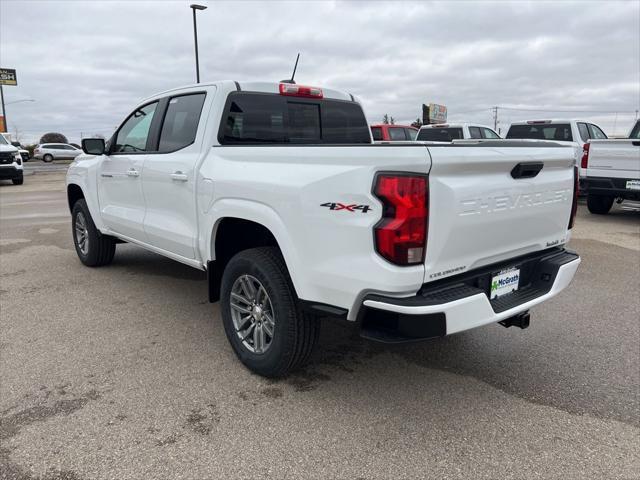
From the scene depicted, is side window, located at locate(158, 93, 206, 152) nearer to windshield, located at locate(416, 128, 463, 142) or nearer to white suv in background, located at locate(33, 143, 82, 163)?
windshield, located at locate(416, 128, 463, 142)

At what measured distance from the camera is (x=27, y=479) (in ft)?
7.76

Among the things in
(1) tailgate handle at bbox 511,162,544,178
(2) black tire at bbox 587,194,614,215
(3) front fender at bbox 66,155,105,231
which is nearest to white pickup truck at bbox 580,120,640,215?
(2) black tire at bbox 587,194,614,215

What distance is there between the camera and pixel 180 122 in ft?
13.5

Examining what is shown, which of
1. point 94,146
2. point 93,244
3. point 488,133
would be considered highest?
point 488,133

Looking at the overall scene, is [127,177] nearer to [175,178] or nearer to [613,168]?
[175,178]

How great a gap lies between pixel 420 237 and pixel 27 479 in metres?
2.11

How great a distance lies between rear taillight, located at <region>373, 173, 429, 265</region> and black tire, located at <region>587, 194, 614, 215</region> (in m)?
9.65

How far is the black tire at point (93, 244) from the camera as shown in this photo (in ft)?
19.1

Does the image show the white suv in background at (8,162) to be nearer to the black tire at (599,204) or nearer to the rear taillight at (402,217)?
the black tire at (599,204)

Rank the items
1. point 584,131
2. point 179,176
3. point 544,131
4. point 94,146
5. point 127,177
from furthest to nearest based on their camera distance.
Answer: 1. point 544,131
2. point 584,131
3. point 94,146
4. point 127,177
5. point 179,176

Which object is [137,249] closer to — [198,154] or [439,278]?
[198,154]


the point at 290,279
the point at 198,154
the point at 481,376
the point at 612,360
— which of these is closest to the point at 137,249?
the point at 198,154

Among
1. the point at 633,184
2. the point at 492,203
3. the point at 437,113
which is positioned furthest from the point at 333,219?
the point at 437,113

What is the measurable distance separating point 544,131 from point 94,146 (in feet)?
37.3
